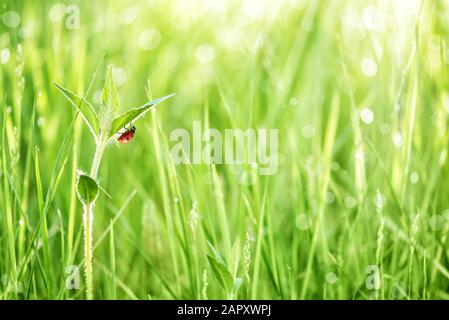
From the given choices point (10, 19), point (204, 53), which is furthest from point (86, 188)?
point (204, 53)

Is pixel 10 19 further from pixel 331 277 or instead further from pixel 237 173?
pixel 331 277

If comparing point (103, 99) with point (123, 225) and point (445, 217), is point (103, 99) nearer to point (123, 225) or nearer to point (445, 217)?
point (123, 225)

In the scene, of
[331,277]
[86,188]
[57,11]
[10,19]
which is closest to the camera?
[86,188]

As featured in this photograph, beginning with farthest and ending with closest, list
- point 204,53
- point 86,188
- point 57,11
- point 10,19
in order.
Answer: point 204,53
point 57,11
point 10,19
point 86,188

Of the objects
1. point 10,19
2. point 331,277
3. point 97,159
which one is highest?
point 10,19

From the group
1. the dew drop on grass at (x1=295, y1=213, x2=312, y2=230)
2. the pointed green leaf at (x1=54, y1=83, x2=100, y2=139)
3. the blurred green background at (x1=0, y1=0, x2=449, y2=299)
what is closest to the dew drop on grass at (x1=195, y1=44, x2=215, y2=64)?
the blurred green background at (x1=0, y1=0, x2=449, y2=299)
